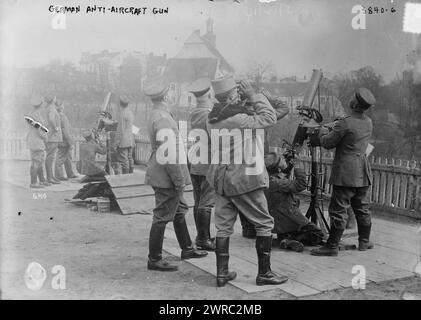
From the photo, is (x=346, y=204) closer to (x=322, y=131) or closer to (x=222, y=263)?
(x=322, y=131)

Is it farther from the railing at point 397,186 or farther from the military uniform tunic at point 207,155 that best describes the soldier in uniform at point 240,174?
the railing at point 397,186

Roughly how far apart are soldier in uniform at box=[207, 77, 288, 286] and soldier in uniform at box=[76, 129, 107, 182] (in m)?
4.71

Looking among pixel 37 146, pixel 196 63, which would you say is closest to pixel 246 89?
pixel 196 63

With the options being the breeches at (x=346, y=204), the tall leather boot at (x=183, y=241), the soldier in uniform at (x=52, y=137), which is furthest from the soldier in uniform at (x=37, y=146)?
the breeches at (x=346, y=204)

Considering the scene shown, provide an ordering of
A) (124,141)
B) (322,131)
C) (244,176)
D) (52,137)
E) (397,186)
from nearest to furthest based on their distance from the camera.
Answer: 1. (244,176)
2. (322,131)
3. (397,186)
4. (124,141)
5. (52,137)

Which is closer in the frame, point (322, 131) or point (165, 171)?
point (165, 171)

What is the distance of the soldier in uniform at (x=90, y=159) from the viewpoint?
29.7 feet

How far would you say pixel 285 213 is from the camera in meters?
5.99

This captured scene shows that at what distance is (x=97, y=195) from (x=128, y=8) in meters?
3.85

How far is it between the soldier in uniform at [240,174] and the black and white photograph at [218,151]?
0.01 metres

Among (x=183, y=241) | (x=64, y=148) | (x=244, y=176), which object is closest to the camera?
(x=244, y=176)

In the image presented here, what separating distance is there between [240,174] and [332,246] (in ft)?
5.83

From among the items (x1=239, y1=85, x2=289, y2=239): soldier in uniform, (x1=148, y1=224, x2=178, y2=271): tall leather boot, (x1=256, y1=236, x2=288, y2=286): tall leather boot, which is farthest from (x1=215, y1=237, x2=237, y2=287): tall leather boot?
(x1=239, y1=85, x2=289, y2=239): soldier in uniform

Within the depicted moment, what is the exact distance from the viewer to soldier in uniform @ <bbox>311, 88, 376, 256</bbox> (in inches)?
225
